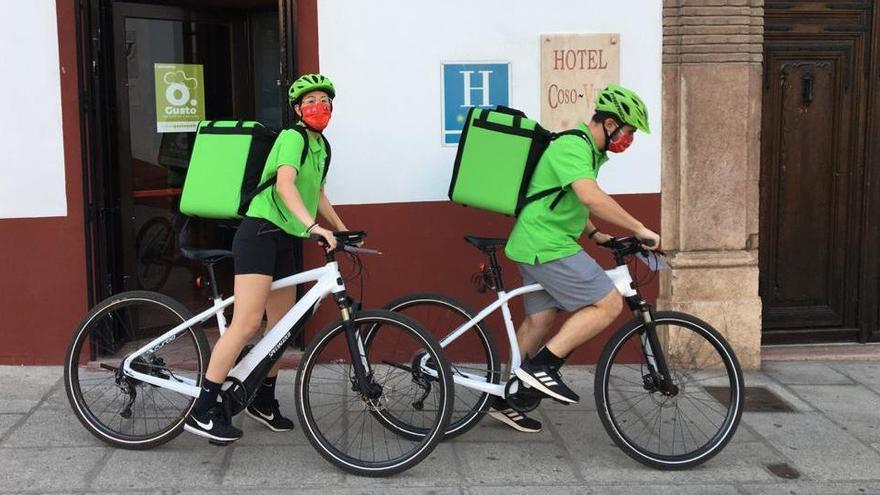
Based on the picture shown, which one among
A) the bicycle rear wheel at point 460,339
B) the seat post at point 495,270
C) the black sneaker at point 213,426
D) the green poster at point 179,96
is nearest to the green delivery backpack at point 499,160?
the seat post at point 495,270

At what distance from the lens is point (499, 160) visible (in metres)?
4.90

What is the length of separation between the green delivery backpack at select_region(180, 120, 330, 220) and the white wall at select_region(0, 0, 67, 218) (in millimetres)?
1635

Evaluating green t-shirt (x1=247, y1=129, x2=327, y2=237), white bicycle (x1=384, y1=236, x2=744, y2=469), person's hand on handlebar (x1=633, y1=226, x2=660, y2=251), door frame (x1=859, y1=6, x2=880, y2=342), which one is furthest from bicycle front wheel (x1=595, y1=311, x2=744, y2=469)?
door frame (x1=859, y1=6, x2=880, y2=342)

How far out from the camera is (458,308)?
15.6 feet

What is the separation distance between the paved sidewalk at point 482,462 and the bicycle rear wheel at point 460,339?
0.45 feet

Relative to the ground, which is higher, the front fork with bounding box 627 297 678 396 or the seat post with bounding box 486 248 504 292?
the seat post with bounding box 486 248 504 292

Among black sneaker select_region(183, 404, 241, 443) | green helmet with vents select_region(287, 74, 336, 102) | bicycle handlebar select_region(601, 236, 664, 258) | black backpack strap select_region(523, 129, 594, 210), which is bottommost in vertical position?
black sneaker select_region(183, 404, 241, 443)

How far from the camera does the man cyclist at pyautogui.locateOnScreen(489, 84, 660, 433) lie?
4387 mm

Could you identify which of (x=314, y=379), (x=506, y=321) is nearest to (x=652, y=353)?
(x=506, y=321)

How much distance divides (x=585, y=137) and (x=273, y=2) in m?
2.86

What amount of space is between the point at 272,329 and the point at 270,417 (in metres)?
0.63

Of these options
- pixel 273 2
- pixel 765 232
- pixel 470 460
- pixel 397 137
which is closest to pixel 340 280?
pixel 470 460

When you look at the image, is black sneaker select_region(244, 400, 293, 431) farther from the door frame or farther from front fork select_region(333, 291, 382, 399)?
the door frame

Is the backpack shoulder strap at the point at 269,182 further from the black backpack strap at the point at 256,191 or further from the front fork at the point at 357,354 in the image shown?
the front fork at the point at 357,354
